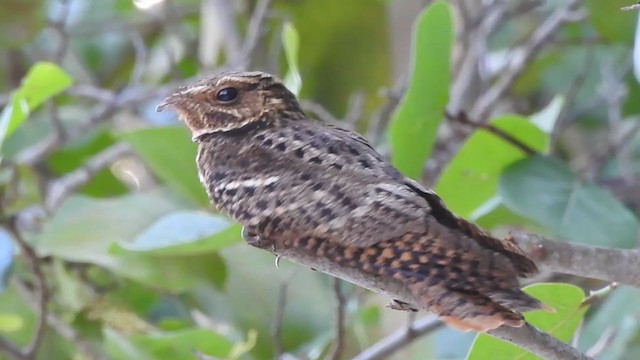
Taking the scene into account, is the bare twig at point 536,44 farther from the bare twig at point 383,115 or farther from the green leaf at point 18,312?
the green leaf at point 18,312

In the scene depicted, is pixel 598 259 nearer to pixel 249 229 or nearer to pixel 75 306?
pixel 249 229

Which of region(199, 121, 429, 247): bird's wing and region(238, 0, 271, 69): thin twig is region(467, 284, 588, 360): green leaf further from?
region(238, 0, 271, 69): thin twig

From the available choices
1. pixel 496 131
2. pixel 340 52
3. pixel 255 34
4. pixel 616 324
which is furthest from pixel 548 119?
pixel 340 52

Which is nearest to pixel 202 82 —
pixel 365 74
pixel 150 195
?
pixel 150 195

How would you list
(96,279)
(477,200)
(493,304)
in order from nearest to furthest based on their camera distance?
(493,304), (477,200), (96,279)

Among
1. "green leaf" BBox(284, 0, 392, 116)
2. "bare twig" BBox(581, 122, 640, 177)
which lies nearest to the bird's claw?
"bare twig" BBox(581, 122, 640, 177)

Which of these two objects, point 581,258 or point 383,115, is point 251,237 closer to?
point 581,258
